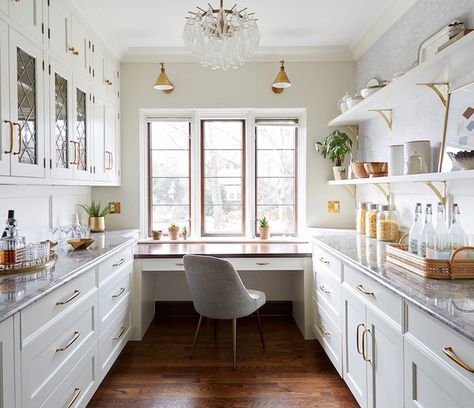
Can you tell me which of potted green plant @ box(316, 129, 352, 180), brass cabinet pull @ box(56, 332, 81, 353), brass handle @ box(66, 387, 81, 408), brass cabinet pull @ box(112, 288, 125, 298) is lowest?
brass handle @ box(66, 387, 81, 408)

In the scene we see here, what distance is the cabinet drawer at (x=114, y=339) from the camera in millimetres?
2125

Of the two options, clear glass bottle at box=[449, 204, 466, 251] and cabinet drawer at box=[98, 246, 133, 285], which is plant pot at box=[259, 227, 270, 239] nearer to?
cabinet drawer at box=[98, 246, 133, 285]

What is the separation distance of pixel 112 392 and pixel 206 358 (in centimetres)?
68

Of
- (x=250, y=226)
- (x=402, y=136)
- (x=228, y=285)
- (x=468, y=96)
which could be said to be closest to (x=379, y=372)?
(x=228, y=285)

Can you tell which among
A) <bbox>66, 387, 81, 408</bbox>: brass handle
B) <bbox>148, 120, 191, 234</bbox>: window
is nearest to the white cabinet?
<bbox>66, 387, 81, 408</bbox>: brass handle

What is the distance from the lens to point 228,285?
2309 millimetres

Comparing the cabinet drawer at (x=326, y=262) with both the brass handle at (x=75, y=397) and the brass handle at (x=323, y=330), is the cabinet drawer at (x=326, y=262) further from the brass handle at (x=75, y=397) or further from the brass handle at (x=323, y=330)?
the brass handle at (x=75, y=397)

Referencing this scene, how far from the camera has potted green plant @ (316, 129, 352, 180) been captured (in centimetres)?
302

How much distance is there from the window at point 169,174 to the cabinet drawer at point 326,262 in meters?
1.33

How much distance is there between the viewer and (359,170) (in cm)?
261

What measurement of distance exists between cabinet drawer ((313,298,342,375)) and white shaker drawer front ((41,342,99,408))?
1455 mm

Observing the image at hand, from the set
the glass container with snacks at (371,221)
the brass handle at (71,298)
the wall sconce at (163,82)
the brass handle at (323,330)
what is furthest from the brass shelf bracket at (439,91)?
the brass handle at (71,298)

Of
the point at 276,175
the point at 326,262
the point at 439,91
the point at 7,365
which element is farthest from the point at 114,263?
the point at 439,91

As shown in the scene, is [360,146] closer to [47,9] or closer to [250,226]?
[250,226]
